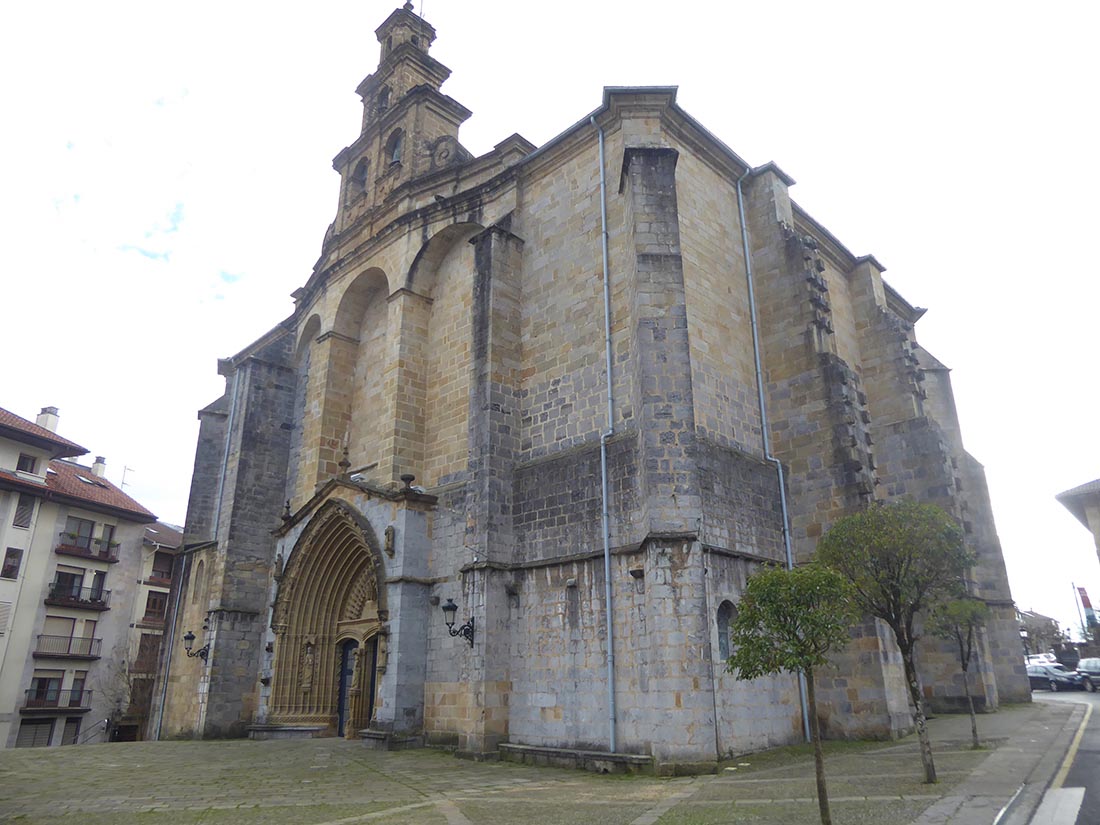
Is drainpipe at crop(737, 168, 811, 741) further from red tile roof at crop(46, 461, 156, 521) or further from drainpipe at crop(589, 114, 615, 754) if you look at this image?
red tile roof at crop(46, 461, 156, 521)

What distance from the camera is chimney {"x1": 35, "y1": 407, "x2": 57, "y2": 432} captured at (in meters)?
33.9

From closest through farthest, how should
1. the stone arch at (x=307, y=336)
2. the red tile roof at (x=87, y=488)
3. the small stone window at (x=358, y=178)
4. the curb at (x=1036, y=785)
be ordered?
the curb at (x=1036, y=785)
the stone arch at (x=307, y=336)
the small stone window at (x=358, y=178)
the red tile roof at (x=87, y=488)

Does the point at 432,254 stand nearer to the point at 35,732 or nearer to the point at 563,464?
the point at 563,464

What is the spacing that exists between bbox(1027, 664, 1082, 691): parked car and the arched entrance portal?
24.5 meters

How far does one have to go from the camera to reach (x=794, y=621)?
23.4ft

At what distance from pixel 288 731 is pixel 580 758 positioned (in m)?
8.90

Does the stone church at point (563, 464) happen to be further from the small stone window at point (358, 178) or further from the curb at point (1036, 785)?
the curb at point (1036, 785)

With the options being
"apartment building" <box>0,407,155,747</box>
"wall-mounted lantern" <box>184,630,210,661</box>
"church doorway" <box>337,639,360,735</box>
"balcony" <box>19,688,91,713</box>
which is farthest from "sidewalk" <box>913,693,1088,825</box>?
"apartment building" <box>0,407,155,747</box>

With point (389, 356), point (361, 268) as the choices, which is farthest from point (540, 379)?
point (361, 268)

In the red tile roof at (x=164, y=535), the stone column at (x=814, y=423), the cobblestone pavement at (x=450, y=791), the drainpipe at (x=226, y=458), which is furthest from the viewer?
the red tile roof at (x=164, y=535)

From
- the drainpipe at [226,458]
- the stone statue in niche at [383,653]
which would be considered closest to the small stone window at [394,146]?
the drainpipe at [226,458]

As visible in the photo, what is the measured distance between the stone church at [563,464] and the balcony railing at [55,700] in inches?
443

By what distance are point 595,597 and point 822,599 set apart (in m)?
5.70

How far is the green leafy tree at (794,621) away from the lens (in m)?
7.06
